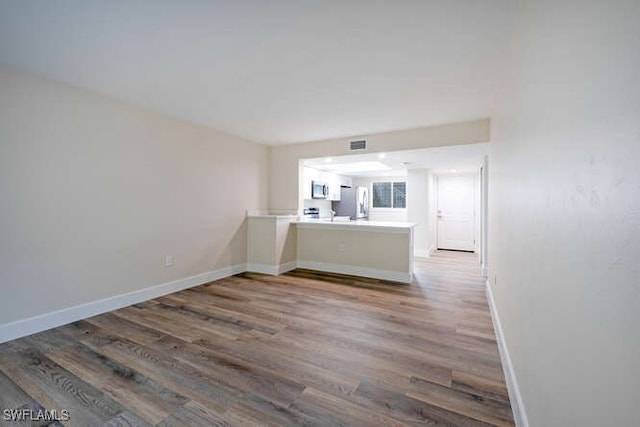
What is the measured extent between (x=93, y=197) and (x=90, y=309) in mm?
1171

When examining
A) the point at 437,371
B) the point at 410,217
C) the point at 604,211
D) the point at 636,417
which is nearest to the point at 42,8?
the point at 604,211

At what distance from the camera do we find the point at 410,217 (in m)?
6.69

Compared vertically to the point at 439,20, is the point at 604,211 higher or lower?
lower

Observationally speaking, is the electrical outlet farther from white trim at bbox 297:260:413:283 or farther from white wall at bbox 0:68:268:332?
white trim at bbox 297:260:413:283

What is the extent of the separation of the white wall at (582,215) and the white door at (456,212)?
255 inches

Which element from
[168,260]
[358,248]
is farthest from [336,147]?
[168,260]

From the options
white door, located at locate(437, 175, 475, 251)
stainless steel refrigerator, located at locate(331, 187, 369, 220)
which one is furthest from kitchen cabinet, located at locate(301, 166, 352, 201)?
white door, located at locate(437, 175, 475, 251)

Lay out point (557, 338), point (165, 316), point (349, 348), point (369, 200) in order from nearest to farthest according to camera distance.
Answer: point (557, 338), point (349, 348), point (165, 316), point (369, 200)

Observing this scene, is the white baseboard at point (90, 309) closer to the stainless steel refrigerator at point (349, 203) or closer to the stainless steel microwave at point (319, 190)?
the stainless steel microwave at point (319, 190)

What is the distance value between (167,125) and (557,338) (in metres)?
4.14

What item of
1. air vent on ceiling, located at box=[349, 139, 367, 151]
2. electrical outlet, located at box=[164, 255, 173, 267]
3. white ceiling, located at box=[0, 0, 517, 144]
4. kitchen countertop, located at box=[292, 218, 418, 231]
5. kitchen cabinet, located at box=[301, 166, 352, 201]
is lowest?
electrical outlet, located at box=[164, 255, 173, 267]

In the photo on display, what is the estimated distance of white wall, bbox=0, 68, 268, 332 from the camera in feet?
7.81

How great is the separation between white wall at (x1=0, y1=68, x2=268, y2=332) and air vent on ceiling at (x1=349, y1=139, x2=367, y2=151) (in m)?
2.13

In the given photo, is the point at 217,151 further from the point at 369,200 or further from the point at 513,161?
the point at 369,200
